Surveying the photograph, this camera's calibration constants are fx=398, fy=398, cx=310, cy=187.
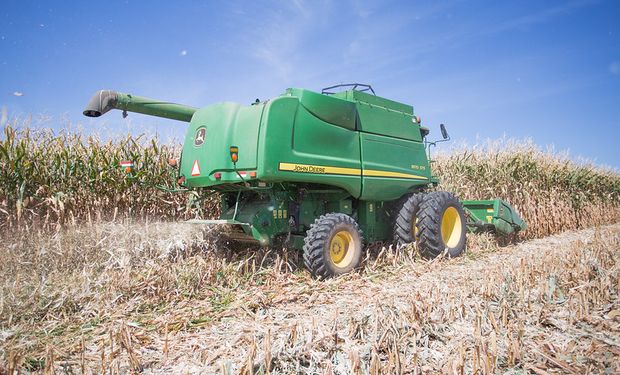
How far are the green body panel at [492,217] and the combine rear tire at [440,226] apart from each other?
0.91 metres

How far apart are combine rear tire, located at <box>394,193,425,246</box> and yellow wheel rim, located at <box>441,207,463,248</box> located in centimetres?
66

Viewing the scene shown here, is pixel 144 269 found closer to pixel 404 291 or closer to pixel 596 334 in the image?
pixel 404 291

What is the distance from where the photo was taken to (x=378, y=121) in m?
5.50

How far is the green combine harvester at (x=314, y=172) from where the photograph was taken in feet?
14.1


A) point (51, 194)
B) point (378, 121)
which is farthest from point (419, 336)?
point (51, 194)

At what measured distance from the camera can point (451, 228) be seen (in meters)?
6.19

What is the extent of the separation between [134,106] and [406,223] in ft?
12.4

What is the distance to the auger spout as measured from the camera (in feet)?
14.0

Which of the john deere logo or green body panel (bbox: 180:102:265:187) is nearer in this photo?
green body panel (bbox: 180:102:265:187)

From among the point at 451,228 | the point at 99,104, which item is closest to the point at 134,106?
the point at 99,104

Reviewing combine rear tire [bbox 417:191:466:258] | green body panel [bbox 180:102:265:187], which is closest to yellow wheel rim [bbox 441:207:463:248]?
combine rear tire [bbox 417:191:466:258]

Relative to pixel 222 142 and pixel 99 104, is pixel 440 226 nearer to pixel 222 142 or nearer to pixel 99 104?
pixel 222 142

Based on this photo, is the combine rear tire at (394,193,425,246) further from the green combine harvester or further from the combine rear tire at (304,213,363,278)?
the combine rear tire at (304,213,363,278)

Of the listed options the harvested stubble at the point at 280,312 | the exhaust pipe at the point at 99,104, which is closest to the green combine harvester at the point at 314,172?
the exhaust pipe at the point at 99,104
